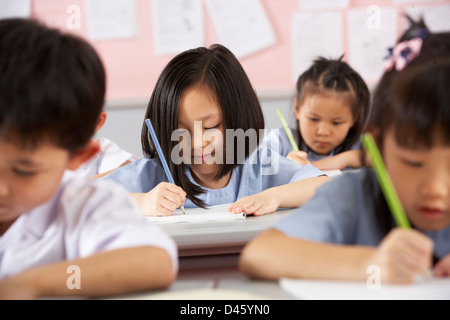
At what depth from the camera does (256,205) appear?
1.09m

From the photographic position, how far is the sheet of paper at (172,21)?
2.75 meters

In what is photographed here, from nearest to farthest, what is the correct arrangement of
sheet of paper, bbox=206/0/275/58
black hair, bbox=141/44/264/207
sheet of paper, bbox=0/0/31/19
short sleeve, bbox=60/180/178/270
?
short sleeve, bbox=60/180/178/270 → black hair, bbox=141/44/264/207 → sheet of paper, bbox=0/0/31/19 → sheet of paper, bbox=206/0/275/58

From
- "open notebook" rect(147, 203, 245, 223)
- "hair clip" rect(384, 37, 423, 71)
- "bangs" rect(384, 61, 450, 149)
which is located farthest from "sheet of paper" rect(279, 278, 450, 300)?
"open notebook" rect(147, 203, 245, 223)

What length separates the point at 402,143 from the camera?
0.56 meters

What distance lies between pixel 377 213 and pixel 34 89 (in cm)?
42

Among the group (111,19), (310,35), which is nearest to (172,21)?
(111,19)

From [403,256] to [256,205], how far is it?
61cm

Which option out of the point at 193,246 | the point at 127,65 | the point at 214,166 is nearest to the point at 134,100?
the point at 127,65

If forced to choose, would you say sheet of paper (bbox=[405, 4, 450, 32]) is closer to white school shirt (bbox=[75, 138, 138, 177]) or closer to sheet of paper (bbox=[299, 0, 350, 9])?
sheet of paper (bbox=[299, 0, 350, 9])

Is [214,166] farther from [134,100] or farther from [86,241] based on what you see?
[134,100]

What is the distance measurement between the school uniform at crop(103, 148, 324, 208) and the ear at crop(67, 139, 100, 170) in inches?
25.0

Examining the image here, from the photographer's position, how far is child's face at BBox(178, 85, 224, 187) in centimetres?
123

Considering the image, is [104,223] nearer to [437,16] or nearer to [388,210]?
[388,210]

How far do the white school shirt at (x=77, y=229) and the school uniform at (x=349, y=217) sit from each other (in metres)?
0.16
